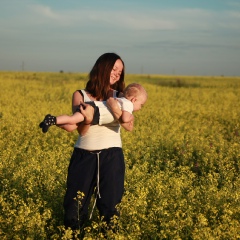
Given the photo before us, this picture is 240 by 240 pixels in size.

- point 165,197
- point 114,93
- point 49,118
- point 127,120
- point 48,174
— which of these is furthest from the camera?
point 48,174

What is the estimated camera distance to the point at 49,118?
3.24 metres

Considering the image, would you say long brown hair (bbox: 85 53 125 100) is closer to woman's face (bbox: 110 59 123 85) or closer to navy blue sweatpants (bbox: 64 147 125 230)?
woman's face (bbox: 110 59 123 85)

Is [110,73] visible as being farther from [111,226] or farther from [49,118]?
[111,226]

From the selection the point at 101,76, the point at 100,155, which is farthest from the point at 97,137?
the point at 101,76

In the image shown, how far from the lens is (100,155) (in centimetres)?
403

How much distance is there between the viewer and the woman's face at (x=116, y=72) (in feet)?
12.9

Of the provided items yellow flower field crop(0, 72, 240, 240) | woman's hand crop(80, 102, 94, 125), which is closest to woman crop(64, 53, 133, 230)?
woman's hand crop(80, 102, 94, 125)

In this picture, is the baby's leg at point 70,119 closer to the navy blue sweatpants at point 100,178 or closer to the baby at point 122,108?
the baby at point 122,108

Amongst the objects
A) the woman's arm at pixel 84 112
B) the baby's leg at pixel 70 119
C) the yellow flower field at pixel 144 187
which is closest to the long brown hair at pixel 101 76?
the woman's arm at pixel 84 112

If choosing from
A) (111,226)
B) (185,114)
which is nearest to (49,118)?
(111,226)

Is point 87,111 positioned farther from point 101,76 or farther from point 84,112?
point 101,76

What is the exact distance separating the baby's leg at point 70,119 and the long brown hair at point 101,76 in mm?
421

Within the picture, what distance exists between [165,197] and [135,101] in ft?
7.12

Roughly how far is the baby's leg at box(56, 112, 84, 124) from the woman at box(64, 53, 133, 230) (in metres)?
0.20
